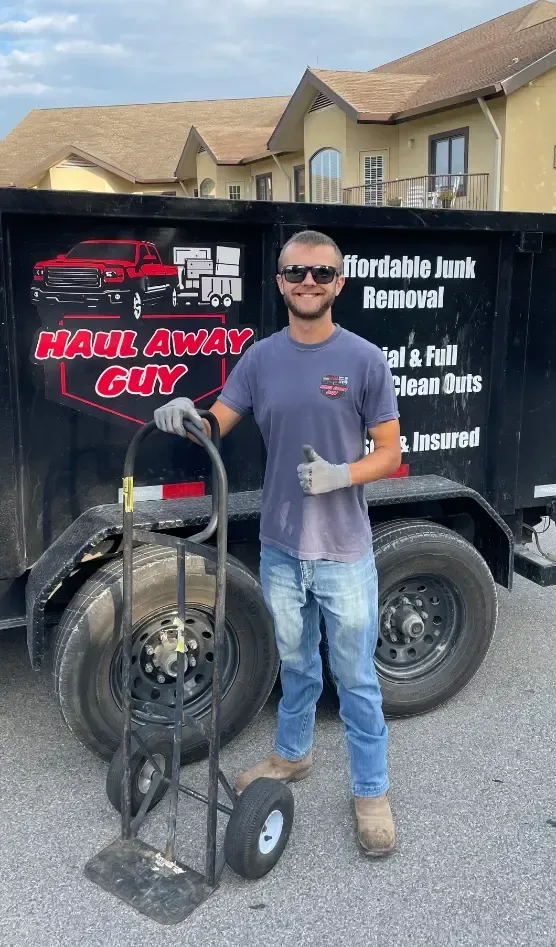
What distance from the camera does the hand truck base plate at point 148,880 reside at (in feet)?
8.73

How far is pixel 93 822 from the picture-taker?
3.14 m

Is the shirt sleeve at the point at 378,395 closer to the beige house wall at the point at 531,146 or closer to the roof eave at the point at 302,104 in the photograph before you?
the beige house wall at the point at 531,146

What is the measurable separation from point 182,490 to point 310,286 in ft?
4.15

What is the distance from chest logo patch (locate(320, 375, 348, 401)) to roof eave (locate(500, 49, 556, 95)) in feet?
64.3

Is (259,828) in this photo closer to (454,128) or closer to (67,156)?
(454,128)

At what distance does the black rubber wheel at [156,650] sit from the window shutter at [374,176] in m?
22.9

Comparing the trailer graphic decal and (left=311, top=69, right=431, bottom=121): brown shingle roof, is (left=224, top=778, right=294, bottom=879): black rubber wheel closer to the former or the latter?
the trailer graphic decal

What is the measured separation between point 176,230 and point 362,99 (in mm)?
23115

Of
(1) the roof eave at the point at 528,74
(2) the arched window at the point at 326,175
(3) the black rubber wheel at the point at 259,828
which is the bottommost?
(3) the black rubber wheel at the point at 259,828

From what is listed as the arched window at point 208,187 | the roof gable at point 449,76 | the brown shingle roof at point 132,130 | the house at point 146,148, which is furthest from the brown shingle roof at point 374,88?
the brown shingle roof at point 132,130

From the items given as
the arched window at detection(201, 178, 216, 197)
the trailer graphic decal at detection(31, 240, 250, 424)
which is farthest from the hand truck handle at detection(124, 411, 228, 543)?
the arched window at detection(201, 178, 216, 197)

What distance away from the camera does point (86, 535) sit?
10.6ft

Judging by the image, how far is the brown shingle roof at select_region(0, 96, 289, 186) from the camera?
Answer: 3597cm

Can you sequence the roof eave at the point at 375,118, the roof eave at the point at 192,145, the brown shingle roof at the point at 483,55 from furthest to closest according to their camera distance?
A: the roof eave at the point at 192,145, the roof eave at the point at 375,118, the brown shingle roof at the point at 483,55
